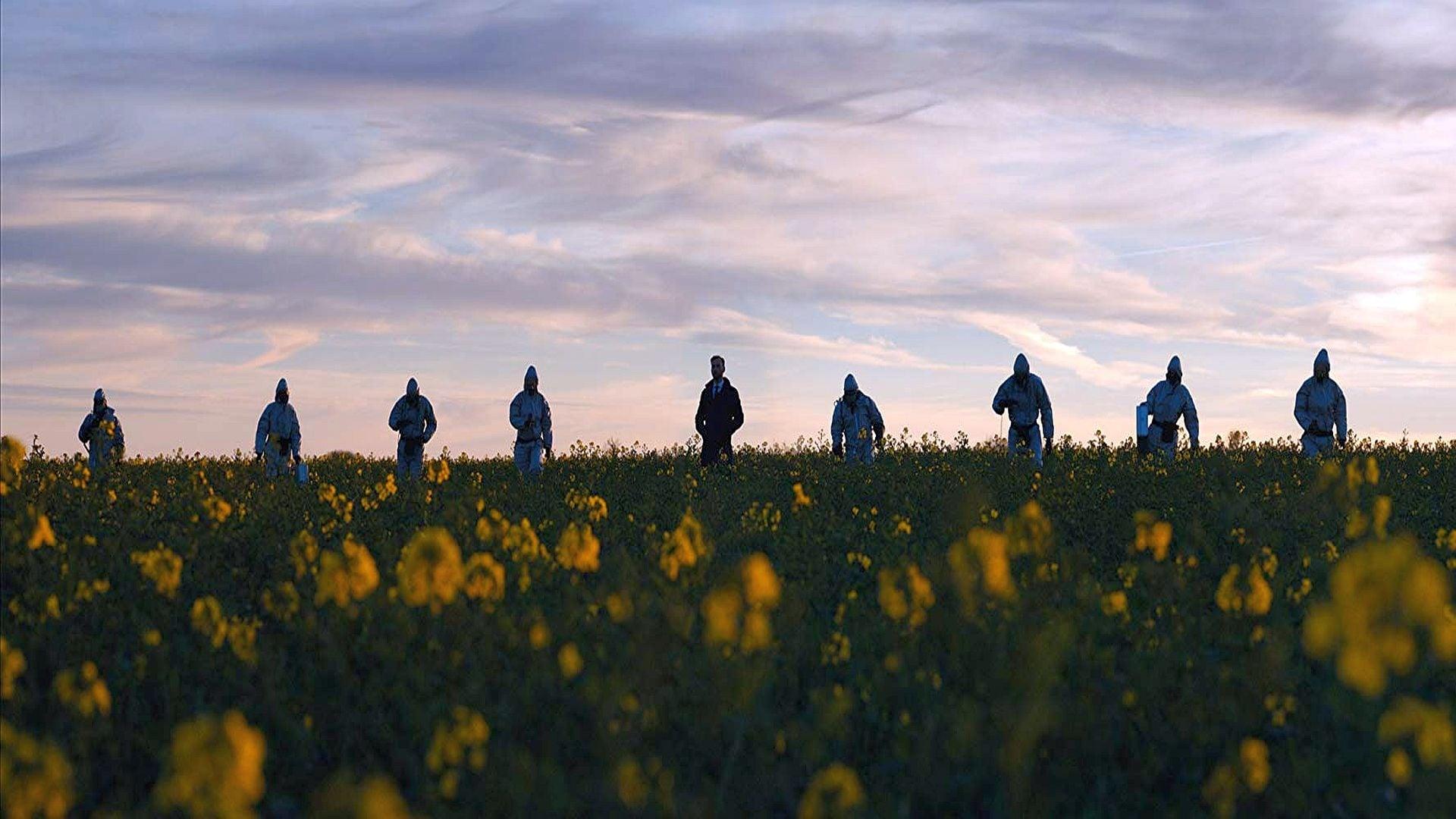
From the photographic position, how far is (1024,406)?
2173 centimetres

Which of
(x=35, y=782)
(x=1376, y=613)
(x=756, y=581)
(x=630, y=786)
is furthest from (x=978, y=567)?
(x=35, y=782)

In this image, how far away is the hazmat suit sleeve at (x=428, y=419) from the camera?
23656mm

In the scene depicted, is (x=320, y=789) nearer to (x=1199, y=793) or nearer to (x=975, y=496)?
(x=1199, y=793)

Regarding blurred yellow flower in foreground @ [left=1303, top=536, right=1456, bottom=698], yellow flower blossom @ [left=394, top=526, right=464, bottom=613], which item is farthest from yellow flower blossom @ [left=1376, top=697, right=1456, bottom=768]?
yellow flower blossom @ [left=394, top=526, right=464, bottom=613]

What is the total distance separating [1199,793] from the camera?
5.87m

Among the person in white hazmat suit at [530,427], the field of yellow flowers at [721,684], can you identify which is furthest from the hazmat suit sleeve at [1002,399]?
the field of yellow flowers at [721,684]

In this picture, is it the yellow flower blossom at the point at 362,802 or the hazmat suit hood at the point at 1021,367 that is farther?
the hazmat suit hood at the point at 1021,367

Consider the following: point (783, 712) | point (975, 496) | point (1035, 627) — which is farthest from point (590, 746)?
point (975, 496)

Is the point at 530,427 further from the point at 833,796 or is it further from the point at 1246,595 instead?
the point at 833,796

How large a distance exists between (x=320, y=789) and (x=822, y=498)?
10.7 meters

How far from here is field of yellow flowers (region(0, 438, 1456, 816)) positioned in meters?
4.47

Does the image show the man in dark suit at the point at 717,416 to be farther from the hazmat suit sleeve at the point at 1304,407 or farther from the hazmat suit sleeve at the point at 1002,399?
the hazmat suit sleeve at the point at 1304,407

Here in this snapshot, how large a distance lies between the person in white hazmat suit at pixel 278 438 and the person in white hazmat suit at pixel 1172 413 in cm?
1405

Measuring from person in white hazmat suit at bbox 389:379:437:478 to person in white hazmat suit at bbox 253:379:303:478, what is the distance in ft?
5.26
